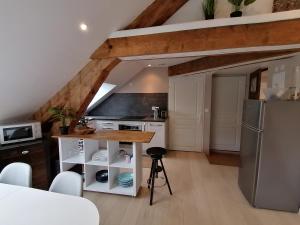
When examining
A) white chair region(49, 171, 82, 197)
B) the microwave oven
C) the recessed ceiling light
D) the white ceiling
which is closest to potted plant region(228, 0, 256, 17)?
the white ceiling

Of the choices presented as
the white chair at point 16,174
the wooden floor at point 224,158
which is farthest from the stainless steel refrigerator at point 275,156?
the white chair at point 16,174

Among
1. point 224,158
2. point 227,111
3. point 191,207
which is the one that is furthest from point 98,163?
point 227,111

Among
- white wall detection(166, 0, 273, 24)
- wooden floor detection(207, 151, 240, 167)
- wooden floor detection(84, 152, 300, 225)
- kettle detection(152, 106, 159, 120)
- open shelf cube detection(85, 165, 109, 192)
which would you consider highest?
white wall detection(166, 0, 273, 24)

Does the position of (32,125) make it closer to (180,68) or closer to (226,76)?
(180,68)

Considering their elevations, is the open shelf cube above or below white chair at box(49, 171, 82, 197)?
below

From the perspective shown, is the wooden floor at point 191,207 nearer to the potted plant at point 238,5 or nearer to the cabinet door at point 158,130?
the cabinet door at point 158,130

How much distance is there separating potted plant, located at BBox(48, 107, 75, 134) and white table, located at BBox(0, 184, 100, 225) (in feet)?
4.23

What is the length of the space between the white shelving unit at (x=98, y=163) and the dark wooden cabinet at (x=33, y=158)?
278mm

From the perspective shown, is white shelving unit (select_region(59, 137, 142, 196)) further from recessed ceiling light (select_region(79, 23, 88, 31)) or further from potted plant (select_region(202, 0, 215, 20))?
potted plant (select_region(202, 0, 215, 20))

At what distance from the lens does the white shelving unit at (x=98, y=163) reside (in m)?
2.64

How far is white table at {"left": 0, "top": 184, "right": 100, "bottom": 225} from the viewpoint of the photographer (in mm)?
1208

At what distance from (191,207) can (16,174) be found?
2.22 m

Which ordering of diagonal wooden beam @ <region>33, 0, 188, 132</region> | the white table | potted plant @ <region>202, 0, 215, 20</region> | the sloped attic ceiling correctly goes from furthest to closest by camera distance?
diagonal wooden beam @ <region>33, 0, 188, 132</region>
potted plant @ <region>202, 0, 215, 20</region>
the sloped attic ceiling
the white table

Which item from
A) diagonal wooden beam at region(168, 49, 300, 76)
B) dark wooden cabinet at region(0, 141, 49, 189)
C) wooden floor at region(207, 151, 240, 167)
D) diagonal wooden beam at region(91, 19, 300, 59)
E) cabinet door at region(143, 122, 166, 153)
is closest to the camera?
diagonal wooden beam at region(91, 19, 300, 59)
